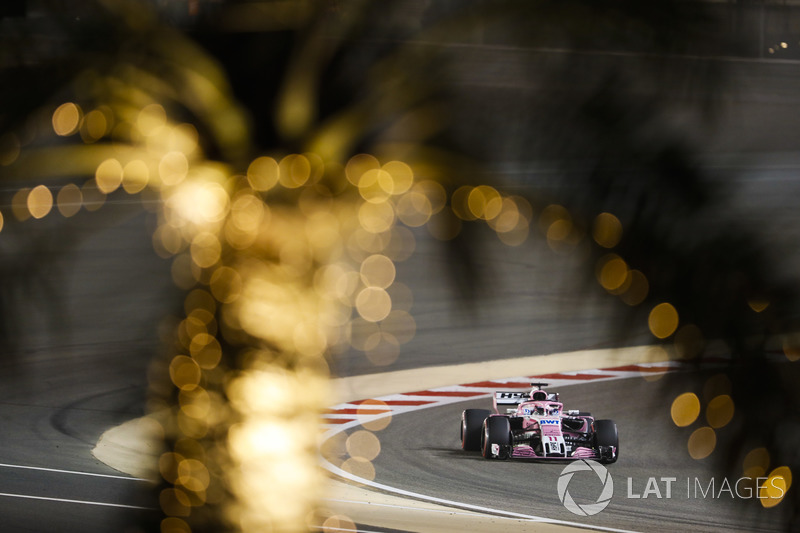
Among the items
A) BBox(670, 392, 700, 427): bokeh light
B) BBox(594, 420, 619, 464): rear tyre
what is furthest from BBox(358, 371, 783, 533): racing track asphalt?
BBox(670, 392, 700, 427): bokeh light

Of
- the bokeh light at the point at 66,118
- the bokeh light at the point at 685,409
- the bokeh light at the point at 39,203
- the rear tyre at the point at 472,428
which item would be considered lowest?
the bokeh light at the point at 685,409

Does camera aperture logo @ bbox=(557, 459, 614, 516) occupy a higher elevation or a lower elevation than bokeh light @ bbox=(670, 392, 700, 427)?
lower

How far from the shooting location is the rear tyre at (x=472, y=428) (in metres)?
10.6

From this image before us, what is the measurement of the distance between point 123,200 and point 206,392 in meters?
0.63

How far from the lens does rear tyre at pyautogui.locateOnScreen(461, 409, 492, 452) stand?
10648 mm

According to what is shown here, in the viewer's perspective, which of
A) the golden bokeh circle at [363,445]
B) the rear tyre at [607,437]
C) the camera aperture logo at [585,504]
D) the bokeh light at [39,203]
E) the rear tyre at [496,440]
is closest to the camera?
the bokeh light at [39,203]

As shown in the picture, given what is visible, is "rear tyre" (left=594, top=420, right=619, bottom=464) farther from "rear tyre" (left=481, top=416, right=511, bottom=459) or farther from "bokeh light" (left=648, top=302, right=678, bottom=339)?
"bokeh light" (left=648, top=302, right=678, bottom=339)

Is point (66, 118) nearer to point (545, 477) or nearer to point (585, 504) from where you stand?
point (585, 504)

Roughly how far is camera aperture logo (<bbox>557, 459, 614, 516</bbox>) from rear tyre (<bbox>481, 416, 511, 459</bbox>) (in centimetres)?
61

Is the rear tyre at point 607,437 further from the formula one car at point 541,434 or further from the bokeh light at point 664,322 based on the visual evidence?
the bokeh light at point 664,322

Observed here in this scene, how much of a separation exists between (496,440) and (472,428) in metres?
0.35

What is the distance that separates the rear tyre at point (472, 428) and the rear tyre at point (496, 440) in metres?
0.25

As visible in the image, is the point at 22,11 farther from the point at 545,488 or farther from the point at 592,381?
the point at 592,381

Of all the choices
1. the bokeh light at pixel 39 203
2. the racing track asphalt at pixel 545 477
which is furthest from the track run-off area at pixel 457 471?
the bokeh light at pixel 39 203
